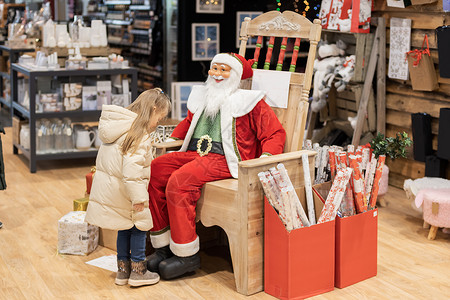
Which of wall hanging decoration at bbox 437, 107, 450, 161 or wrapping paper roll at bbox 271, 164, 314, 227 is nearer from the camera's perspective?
wrapping paper roll at bbox 271, 164, 314, 227

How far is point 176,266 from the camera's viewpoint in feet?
12.3

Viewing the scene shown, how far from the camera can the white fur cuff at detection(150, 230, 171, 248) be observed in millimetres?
3848

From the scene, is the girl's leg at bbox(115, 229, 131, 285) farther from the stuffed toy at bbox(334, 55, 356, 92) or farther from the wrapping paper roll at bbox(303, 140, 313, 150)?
the stuffed toy at bbox(334, 55, 356, 92)

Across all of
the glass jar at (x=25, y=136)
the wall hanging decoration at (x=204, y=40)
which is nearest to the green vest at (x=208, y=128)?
the glass jar at (x=25, y=136)

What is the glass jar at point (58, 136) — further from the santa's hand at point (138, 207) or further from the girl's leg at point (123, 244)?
the santa's hand at point (138, 207)

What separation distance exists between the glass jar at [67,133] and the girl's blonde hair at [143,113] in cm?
296

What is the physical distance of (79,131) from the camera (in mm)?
6496

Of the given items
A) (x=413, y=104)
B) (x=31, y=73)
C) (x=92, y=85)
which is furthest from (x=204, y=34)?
(x=413, y=104)

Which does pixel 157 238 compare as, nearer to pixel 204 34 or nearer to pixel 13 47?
pixel 204 34

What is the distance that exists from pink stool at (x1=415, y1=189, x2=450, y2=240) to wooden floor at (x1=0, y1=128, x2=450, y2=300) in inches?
5.2

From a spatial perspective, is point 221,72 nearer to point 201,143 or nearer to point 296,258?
point 201,143

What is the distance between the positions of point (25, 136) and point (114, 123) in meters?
3.36

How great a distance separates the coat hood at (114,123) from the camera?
3500mm

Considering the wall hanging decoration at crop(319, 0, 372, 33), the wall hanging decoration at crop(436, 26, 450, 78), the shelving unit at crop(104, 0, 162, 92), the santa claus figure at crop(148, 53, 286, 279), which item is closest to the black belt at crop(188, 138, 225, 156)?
the santa claus figure at crop(148, 53, 286, 279)
